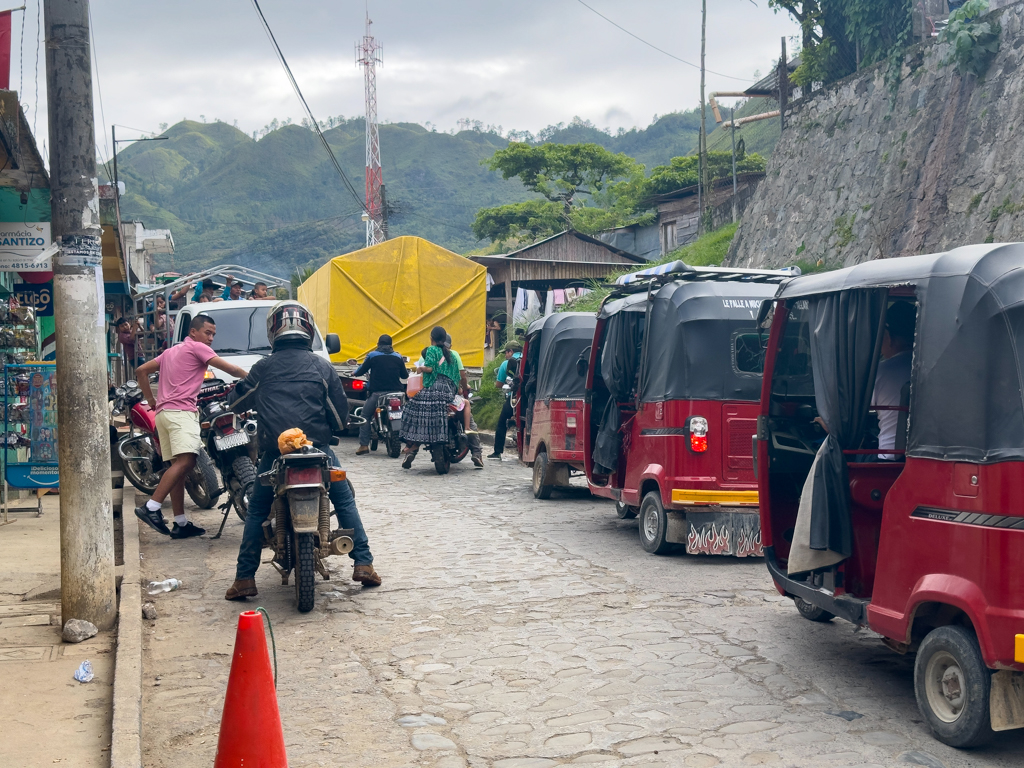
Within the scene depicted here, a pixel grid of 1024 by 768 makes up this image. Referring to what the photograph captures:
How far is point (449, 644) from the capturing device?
5.68 metres

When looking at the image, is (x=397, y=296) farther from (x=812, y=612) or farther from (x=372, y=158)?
(x=372, y=158)

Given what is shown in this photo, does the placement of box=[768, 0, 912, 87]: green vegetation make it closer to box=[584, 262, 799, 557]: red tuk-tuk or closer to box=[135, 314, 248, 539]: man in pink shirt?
box=[584, 262, 799, 557]: red tuk-tuk

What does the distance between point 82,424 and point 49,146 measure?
5.08 ft

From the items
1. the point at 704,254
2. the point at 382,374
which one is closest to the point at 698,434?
the point at 382,374

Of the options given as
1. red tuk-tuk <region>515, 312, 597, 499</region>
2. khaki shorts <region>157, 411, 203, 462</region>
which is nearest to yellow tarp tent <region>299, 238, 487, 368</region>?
red tuk-tuk <region>515, 312, 597, 499</region>

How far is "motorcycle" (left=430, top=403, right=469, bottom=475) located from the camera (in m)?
13.7

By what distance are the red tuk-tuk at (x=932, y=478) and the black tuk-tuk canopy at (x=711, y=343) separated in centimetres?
226

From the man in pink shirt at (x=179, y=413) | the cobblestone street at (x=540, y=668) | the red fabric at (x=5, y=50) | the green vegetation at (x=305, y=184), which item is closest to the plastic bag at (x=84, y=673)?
the cobblestone street at (x=540, y=668)

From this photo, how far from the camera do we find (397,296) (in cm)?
1998

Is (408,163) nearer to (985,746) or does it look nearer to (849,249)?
(849,249)

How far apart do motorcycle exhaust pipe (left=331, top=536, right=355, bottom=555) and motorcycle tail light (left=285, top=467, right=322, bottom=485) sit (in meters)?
0.50

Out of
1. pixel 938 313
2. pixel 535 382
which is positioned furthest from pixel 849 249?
pixel 938 313

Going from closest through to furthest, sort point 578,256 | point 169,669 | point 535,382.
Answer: point 169,669 < point 535,382 < point 578,256

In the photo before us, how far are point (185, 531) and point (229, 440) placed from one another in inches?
39.2
